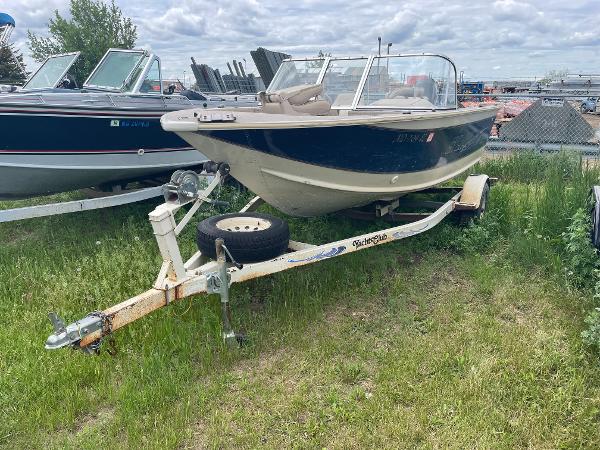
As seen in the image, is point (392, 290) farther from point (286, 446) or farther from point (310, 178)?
point (286, 446)

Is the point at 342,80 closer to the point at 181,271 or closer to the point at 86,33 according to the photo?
the point at 181,271

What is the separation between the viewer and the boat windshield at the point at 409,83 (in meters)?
5.13

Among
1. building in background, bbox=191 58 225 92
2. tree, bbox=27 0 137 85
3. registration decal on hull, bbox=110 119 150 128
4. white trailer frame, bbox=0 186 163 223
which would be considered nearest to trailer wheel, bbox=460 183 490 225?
white trailer frame, bbox=0 186 163 223

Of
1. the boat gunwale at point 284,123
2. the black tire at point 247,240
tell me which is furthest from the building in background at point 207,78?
the black tire at point 247,240

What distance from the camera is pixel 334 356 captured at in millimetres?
3336

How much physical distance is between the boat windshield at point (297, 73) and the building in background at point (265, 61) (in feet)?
17.3

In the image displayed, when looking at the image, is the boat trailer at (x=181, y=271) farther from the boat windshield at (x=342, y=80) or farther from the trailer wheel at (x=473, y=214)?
the boat windshield at (x=342, y=80)

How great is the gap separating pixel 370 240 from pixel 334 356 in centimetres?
106

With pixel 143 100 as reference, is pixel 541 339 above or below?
below

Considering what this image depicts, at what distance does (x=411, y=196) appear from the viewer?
257 inches

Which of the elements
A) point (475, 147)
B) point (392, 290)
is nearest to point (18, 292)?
point (392, 290)

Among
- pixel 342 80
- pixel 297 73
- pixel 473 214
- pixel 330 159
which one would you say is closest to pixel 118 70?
pixel 297 73

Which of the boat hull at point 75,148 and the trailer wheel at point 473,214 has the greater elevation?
the boat hull at point 75,148

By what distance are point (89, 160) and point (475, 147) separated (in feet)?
15.8
